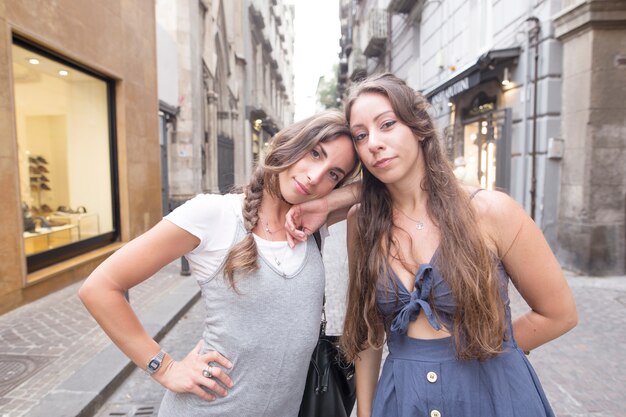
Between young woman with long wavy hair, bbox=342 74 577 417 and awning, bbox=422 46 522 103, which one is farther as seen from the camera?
awning, bbox=422 46 522 103

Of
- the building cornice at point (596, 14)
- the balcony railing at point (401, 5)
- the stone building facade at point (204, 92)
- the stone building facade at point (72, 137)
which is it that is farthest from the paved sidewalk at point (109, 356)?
the balcony railing at point (401, 5)

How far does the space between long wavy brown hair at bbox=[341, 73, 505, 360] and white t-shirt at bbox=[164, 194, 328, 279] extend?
0.96ft

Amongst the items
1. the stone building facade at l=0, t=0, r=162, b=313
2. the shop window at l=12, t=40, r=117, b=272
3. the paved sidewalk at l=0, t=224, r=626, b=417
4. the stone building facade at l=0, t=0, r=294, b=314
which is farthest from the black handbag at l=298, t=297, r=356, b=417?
the shop window at l=12, t=40, r=117, b=272

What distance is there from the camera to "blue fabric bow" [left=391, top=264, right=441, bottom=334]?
1510 mm

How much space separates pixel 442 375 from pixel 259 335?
0.64m

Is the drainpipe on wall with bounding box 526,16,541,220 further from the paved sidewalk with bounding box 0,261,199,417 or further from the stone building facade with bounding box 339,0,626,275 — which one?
the paved sidewalk with bounding box 0,261,199,417

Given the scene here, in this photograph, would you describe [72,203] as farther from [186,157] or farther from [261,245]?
[261,245]

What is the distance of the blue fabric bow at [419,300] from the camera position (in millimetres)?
1510

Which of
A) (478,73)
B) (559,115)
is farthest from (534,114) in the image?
(478,73)

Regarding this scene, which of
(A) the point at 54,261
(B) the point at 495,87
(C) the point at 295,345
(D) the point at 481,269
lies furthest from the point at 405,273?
(B) the point at 495,87

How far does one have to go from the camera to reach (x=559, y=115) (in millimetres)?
8266

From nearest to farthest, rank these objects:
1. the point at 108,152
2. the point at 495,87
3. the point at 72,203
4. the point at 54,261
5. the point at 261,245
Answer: the point at 261,245
the point at 54,261
the point at 72,203
the point at 108,152
the point at 495,87

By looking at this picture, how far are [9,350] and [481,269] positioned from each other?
474 centimetres

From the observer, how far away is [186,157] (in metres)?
14.0
